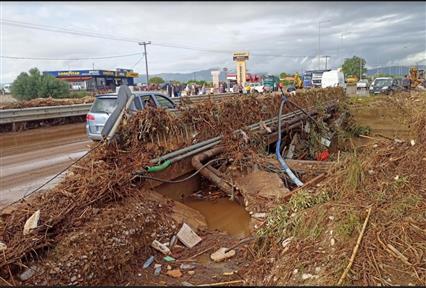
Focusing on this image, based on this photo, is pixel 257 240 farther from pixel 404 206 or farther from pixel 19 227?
pixel 19 227

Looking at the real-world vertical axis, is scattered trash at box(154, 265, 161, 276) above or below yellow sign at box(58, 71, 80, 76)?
below

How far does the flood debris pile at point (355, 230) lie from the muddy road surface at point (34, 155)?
17.6 ft

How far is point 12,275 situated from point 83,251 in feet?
2.46

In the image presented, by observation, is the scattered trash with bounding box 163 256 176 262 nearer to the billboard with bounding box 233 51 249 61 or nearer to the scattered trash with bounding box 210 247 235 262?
the scattered trash with bounding box 210 247 235 262

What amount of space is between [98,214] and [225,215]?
2.68 m

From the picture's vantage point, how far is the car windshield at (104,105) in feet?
34.5

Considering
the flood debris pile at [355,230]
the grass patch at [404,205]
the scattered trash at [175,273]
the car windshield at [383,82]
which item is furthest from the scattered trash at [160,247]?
the car windshield at [383,82]

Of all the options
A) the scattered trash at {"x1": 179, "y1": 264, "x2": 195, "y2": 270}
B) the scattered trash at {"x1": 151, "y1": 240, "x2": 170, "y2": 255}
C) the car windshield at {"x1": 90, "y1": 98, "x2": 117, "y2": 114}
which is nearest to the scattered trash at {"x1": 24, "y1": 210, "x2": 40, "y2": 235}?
the scattered trash at {"x1": 151, "y1": 240, "x2": 170, "y2": 255}

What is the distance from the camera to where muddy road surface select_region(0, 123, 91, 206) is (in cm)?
799

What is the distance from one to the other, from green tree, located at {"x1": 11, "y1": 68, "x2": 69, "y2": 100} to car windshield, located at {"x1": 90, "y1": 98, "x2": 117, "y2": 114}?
23408 mm

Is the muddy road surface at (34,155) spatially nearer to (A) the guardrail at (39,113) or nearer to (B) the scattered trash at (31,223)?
(A) the guardrail at (39,113)

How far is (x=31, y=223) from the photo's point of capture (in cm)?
442

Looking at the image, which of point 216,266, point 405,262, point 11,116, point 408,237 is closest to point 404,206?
point 408,237

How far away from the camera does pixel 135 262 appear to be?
471cm
